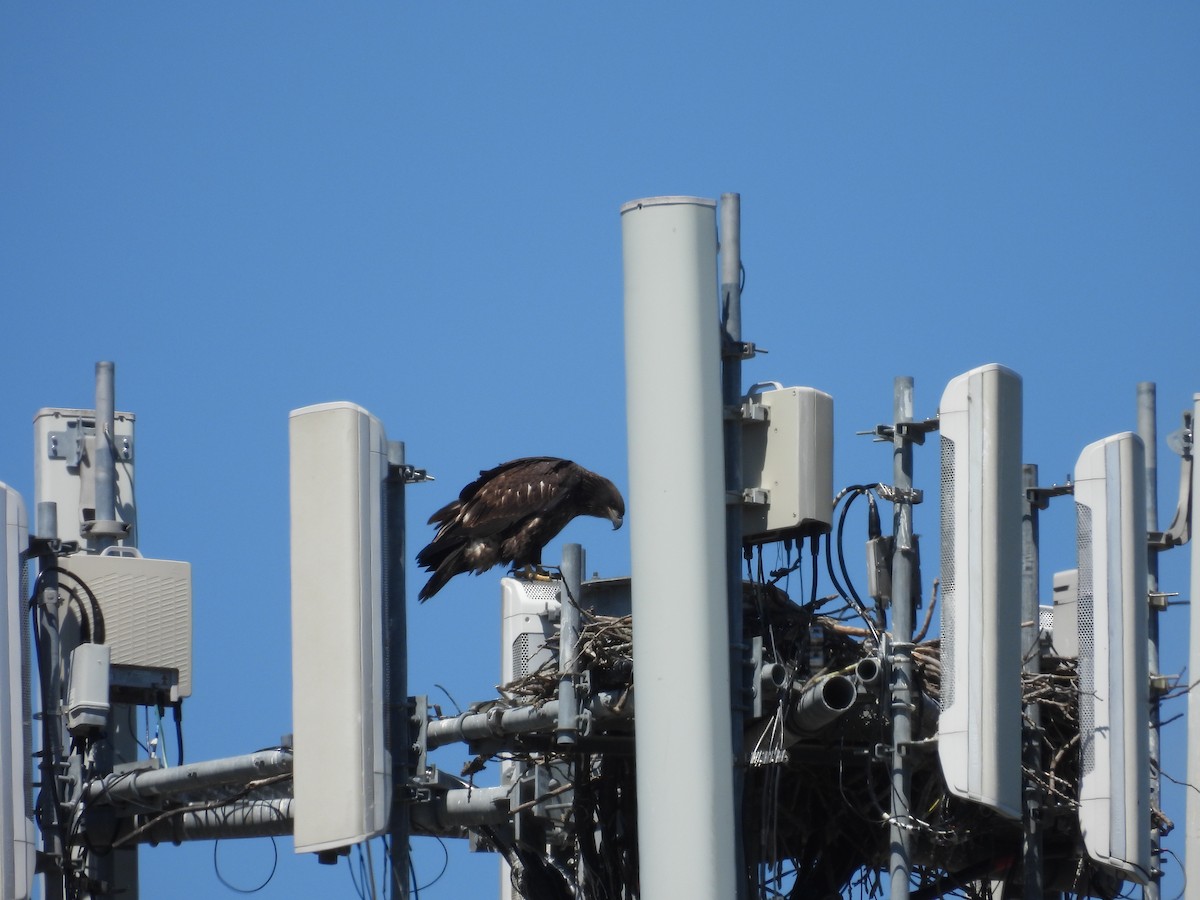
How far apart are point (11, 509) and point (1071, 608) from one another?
5560mm

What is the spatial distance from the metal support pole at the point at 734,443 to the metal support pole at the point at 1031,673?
5.06 ft

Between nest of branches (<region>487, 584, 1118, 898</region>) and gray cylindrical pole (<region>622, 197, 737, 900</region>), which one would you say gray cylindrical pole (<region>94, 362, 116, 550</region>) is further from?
gray cylindrical pole (<region>622, 197, 737, 900</region>)

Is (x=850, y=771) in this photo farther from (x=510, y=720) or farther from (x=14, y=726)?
(x=14, y=726)

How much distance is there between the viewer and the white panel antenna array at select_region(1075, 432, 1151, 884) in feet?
34.6

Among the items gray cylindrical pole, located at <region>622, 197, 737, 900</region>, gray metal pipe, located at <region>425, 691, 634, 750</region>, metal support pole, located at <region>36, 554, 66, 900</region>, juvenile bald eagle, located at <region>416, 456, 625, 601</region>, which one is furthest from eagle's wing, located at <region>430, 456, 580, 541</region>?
gray cylindrical pole, located at <region>622, 197, 737, 900</region>

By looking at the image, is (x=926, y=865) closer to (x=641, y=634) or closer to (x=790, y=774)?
(x=790, y=774)

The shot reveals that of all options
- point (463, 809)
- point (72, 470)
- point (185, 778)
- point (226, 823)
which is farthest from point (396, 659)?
point (72, 470)

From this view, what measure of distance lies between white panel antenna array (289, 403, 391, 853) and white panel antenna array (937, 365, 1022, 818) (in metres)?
2.42

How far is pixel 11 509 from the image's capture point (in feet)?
39.1

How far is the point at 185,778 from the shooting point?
39.5 feet

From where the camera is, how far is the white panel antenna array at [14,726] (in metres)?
11.5

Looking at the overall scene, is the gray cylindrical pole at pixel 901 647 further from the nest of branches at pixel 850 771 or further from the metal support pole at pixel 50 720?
the metal support pole at pixel 50 720

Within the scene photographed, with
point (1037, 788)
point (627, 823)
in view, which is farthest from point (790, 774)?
point (1037, 788)

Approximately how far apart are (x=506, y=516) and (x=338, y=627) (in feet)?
25.1
